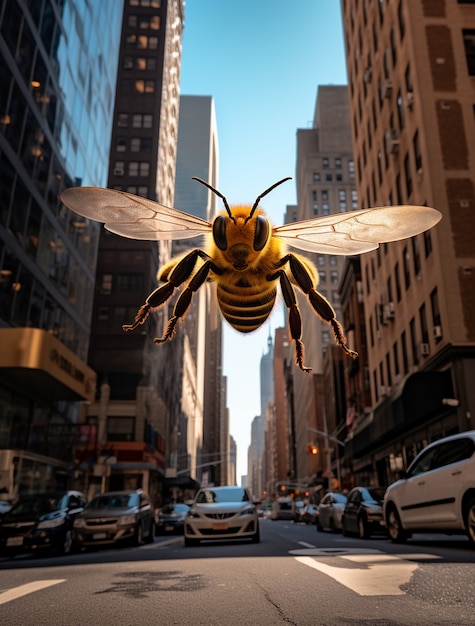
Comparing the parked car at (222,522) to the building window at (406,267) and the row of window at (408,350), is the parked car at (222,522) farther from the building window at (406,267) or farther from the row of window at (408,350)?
the building window at (406,267)

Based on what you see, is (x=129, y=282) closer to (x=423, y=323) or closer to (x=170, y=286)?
(x=423, y=323)

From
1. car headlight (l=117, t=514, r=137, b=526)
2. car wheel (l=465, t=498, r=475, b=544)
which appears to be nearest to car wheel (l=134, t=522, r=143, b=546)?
car headlight (l=117, t=514, r=137, b=526)

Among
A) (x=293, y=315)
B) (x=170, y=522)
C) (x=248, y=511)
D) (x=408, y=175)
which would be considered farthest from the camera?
(x=408, y=175)

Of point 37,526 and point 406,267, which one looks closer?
point 37,526

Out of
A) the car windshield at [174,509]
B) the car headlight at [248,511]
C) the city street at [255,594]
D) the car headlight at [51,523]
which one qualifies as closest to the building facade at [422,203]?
the car windshield at [174,509]

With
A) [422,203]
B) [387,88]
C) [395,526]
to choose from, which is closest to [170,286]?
[395,526]

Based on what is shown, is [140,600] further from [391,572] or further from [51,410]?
[51,410]
